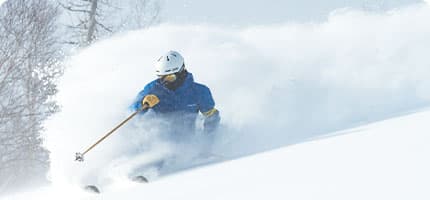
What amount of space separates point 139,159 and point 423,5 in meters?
8.55

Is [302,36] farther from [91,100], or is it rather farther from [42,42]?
[42,42]

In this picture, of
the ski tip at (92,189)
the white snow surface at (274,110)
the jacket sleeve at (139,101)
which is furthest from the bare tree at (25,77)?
the ski tip at (92,189)

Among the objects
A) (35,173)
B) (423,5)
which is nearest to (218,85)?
(423,5)

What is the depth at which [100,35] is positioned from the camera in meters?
21.7

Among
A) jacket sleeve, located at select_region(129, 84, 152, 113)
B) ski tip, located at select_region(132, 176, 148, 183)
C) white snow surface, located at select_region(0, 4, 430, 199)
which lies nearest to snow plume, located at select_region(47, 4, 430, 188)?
white snow surface, located at select_region(0, 4, 430, 199)

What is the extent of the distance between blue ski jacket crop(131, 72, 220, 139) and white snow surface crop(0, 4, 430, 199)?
213mm

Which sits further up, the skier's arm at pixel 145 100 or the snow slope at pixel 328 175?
the skier's arm at pixel 145 100

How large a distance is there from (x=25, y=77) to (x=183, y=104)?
1472 centimetres

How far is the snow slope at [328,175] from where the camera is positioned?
9.66ft

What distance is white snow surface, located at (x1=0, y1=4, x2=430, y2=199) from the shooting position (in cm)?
364

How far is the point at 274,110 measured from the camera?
29.1 ft

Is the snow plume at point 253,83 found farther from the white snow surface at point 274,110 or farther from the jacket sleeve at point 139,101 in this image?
the jacket sleeve at point 139,101

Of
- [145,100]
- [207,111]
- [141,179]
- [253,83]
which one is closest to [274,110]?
[253,83]

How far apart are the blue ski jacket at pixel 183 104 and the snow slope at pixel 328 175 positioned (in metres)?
1.41
